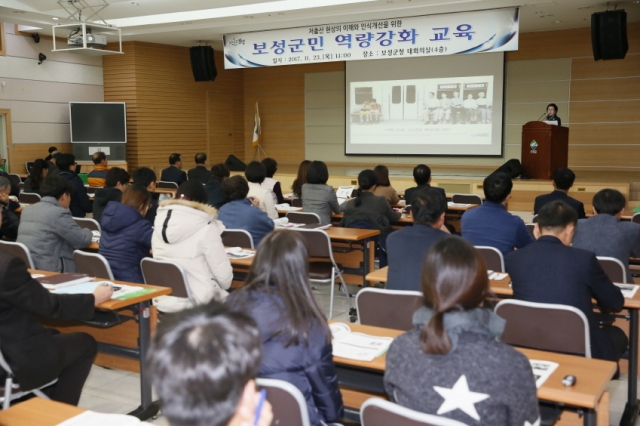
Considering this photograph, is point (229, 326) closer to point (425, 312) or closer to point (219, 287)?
point (425, 312)

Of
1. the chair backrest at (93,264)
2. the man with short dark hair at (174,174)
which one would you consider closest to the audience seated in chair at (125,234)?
the chair backrest at (93,264)

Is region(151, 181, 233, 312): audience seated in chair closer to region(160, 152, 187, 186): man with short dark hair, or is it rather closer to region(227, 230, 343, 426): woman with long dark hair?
region(227, 230, 343, 426): woman with long dark hair

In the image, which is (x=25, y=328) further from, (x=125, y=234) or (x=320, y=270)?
(x=320, y=270)

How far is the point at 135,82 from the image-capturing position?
12422mm

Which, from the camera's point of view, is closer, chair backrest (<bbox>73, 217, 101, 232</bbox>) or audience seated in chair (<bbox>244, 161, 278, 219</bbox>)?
chair backrest (<bbox>73, 217, 101, 232</bbox>)

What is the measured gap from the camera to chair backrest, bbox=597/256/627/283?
3.60 metres

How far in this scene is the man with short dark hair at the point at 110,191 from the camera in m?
5.80

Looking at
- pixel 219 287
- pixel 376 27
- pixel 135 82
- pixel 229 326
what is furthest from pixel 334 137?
pixel 229 326

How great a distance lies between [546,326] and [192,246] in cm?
217

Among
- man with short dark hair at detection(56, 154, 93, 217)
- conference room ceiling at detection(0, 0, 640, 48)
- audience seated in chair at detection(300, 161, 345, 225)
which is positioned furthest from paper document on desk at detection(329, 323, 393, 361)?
conference room ceiling at detection(0, 0, 640, 48)

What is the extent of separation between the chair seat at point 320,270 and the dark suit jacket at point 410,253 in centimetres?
167

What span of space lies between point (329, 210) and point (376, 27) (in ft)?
11.9

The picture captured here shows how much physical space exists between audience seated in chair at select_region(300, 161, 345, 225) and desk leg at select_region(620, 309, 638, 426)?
3.44 m

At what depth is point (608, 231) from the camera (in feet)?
13.2
